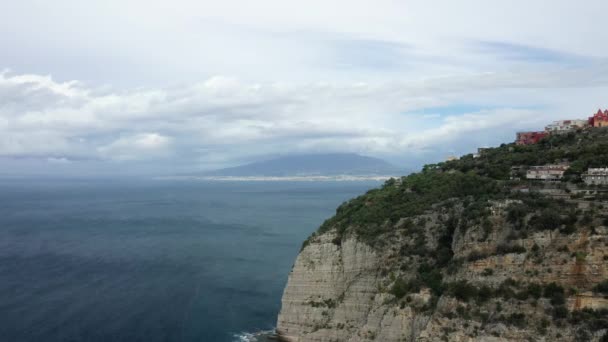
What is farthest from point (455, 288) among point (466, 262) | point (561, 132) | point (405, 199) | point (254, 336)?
point (561, 132)

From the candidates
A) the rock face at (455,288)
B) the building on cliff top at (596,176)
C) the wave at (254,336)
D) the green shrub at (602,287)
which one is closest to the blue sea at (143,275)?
the wave at (254,336)

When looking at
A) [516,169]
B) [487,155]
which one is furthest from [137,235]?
[516,169]

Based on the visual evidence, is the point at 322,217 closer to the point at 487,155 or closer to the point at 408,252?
the point at 487,155

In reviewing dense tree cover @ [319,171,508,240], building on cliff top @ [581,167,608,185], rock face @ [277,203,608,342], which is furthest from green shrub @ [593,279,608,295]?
building on cliff top @ [581,167,608,185]

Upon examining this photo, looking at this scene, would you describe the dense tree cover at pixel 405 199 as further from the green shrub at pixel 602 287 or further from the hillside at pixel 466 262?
the green shrub at pixel 602 287

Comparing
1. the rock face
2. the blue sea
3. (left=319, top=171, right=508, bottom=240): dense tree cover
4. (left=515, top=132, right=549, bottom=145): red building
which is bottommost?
the blue sea

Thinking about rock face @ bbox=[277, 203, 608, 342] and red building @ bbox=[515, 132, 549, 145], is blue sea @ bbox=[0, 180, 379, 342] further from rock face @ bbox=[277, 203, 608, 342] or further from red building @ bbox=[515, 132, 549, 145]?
red building @ bbox=[515, 132, 549, 145]
